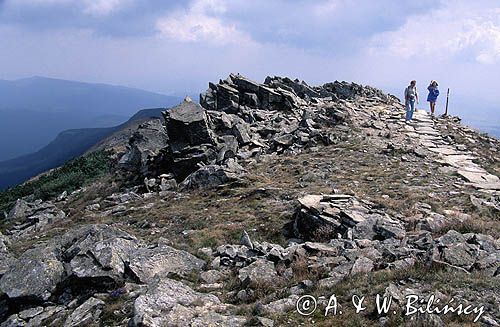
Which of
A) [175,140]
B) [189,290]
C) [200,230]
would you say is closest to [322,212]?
[200,230]

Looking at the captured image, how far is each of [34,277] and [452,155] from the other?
24635 mm

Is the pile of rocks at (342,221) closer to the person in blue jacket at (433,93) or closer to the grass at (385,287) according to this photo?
the grass at (385,287)

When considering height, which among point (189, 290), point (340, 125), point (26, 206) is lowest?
point (26, 206)

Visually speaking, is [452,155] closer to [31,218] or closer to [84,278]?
[84,278]

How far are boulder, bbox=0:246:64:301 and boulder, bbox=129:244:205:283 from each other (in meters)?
2.38

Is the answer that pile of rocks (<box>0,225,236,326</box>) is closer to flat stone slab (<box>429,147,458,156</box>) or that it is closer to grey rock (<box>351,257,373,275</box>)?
grey rock (<box>351,257,373,275</box>)

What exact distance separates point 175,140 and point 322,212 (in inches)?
694

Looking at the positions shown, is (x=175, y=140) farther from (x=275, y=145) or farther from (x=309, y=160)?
(x=309, y=160)

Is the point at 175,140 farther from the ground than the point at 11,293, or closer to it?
farther from the ground

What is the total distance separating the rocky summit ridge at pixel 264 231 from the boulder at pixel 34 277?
0.15 ft

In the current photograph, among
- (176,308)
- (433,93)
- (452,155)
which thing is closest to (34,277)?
(176,308)

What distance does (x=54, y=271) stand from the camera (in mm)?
12508

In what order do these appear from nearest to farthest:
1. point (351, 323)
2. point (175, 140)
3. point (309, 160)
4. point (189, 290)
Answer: point (351, 323)
point (189, 290)
point (309, 160)
point (175, 140)

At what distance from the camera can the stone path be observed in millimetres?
20906
